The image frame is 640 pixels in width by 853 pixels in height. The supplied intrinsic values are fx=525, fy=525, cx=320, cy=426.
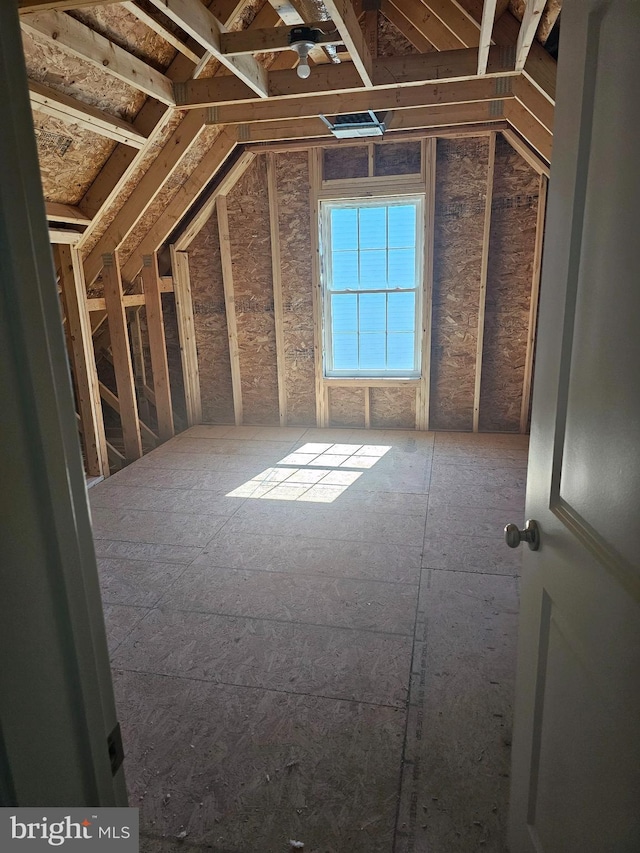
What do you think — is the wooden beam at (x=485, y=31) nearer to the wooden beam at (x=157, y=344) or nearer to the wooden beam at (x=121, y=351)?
the wooden beam at (x=121, y=351)

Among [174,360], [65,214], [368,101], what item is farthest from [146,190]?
[174,360]

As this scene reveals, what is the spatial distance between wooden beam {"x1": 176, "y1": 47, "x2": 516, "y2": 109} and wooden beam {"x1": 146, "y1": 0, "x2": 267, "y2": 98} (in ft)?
0.76

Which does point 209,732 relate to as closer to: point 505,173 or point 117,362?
point 117,362

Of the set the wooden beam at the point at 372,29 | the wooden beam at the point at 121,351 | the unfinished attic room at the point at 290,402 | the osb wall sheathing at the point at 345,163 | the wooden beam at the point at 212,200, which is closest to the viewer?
the unfinished attic room at the point at 290,402

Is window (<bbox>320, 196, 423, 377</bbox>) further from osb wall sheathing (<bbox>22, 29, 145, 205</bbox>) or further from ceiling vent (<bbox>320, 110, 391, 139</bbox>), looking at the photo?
osb wall sheathing (<bbox>22, 29, 145, 205</bbox>)

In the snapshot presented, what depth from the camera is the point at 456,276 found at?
504 cm

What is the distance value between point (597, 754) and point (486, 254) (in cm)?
468

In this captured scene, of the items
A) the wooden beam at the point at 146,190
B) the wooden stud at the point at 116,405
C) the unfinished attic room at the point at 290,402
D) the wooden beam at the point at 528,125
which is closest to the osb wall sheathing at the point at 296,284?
the unfinished attic room at the point at 290,402

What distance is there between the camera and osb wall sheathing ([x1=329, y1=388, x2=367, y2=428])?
18.3ft

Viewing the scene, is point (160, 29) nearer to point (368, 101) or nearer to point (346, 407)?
point (368, 101)

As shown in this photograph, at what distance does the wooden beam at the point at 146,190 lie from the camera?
13.3 ft

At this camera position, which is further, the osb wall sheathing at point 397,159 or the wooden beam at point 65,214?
the osb wall sheathing at point 397,159

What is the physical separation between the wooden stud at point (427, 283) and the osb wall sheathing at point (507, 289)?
1.81 ft

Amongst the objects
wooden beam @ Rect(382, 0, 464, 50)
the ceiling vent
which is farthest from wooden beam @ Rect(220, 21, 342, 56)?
wooden beam @ Rect(382, 0, 464, 50)
